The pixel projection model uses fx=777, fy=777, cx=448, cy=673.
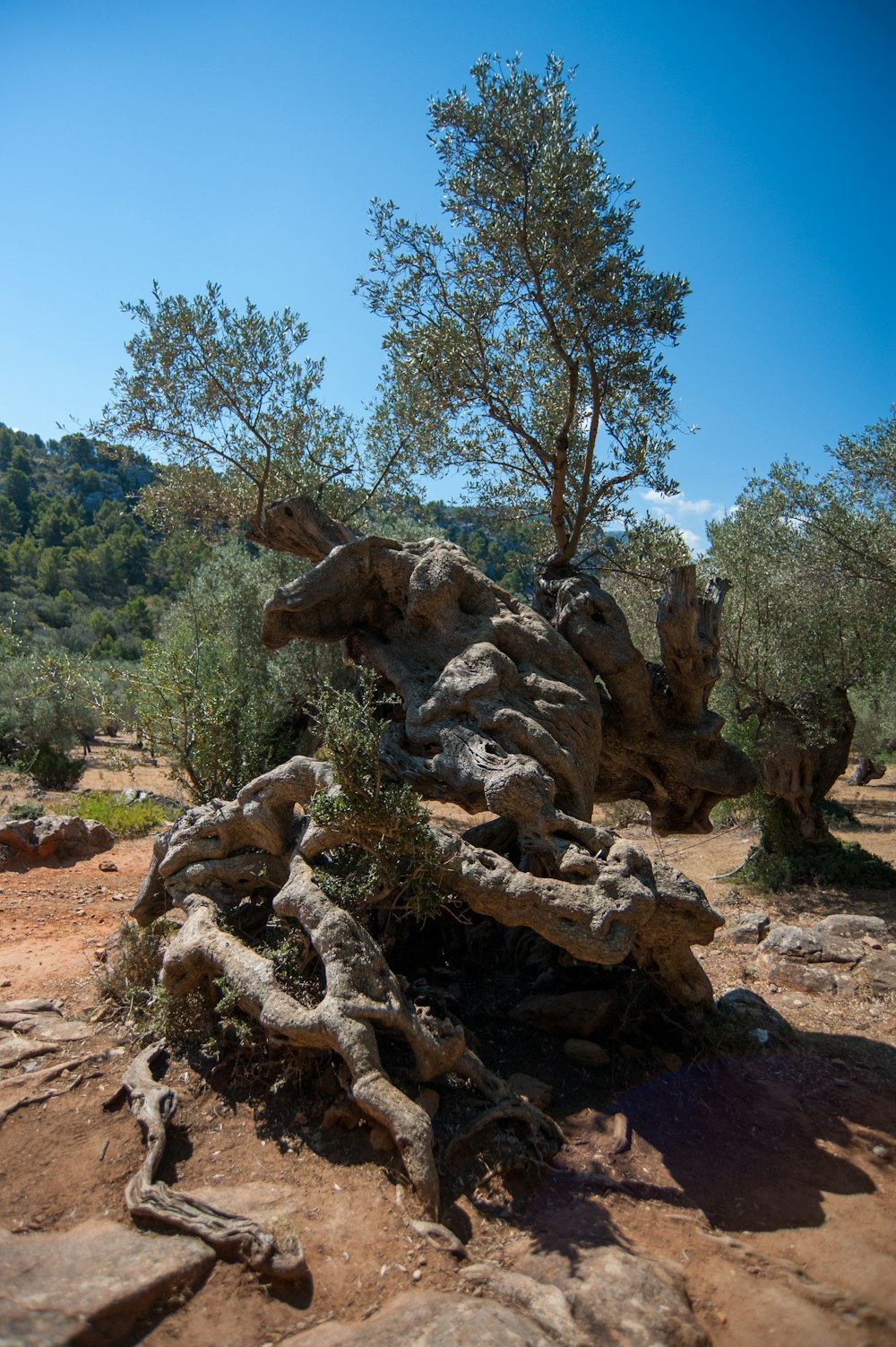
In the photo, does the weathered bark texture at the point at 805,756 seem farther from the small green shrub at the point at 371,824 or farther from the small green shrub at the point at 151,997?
the small green shrub at the point at 151,997

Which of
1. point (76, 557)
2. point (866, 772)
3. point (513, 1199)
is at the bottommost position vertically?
point (513, 1199)

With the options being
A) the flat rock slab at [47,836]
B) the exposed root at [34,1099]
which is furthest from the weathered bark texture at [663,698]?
the flat rock slab at [47,836]

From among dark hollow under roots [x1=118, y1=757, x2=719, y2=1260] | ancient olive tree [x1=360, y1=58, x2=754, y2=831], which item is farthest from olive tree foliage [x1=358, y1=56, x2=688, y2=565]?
dark hollow under roots [x1=118, y1=757, x2=719, y2=1260]

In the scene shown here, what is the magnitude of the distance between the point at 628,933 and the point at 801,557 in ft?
31.4

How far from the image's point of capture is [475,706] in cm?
709

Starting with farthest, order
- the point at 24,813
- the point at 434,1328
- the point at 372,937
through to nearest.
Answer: the point at 24,813 < the point at 372,937 < the point at 434,1328

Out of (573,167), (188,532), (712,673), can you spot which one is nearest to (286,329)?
(188,532)

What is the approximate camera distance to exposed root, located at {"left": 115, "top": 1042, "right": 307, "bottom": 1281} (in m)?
3.90

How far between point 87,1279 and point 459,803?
419 cm

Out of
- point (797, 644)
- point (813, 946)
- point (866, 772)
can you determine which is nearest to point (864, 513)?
point (797, 644)

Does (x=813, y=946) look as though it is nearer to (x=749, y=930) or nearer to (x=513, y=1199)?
(x=749, y=930)

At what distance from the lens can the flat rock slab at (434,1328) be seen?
3473 millimetres

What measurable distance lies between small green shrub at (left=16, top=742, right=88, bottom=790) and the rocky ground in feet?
40.3

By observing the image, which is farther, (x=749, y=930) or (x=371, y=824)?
(x=749, y=930)
